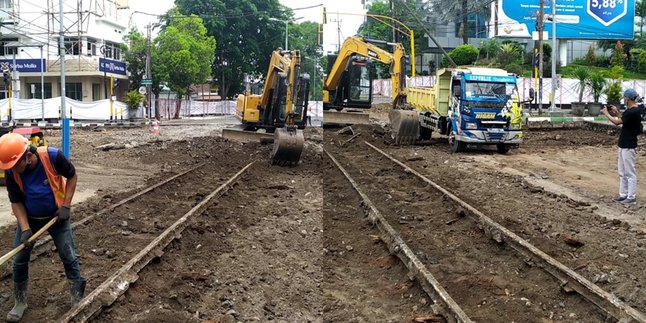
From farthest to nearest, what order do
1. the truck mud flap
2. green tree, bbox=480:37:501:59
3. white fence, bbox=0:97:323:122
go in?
green tree, bbox=480:37:501:59 → white fence, bbox=0:97:323:122 → the truck mud flap

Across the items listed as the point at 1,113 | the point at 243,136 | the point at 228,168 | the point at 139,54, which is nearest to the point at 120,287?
the point at 228,168

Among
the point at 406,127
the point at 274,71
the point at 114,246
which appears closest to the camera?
the point at 114,246

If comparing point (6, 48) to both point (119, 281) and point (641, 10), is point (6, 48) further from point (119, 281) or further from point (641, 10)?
point (641, 10)

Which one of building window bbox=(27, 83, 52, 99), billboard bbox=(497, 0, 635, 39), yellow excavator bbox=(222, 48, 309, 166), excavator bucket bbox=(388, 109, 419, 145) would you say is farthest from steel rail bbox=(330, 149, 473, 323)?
building window bbox=(27, 83, 52, 99)

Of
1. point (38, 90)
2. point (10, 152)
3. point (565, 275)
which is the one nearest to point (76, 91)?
point (38, 90)

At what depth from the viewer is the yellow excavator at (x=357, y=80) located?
79.5ft

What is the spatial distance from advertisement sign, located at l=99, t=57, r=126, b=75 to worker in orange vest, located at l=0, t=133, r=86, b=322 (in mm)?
43146

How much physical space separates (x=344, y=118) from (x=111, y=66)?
29.1 m

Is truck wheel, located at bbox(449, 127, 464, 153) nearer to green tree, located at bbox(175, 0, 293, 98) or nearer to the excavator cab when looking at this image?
green tree, located at bbox(175, 0, 293, 98)

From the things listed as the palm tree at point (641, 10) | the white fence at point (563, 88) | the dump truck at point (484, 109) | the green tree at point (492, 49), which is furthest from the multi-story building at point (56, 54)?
the palm tree at point (641, 10)

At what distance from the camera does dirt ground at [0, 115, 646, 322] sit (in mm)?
6668

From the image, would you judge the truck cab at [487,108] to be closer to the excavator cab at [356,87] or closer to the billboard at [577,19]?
the excavator cab at [356,87]

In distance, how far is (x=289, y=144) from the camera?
17.4 metres

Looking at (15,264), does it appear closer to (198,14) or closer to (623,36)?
(198,14)
